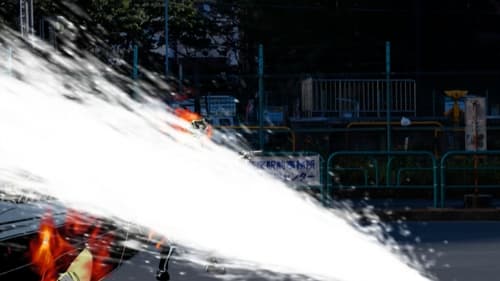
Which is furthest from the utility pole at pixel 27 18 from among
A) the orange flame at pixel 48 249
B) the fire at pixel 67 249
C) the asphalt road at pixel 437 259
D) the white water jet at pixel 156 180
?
the orange flame at pixel 48 249

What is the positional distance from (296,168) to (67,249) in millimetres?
12003

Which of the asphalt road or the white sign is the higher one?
the white sign

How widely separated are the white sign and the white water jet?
2768 mm

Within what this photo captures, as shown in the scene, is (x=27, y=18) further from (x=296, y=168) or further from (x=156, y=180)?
(x=156, y=180)

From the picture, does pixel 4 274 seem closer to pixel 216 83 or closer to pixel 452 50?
pixel 216 83

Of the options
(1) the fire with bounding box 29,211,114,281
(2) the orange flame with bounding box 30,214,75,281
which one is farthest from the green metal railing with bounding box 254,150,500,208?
(2) the orange flame with bounding box 30,214,75,281

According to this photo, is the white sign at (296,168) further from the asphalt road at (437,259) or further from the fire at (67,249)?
the fire at (67,249)

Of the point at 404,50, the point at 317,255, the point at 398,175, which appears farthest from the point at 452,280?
the point at 404,50

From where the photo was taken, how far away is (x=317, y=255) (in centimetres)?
926

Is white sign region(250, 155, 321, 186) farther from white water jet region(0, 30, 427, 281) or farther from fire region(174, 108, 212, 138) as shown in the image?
fire region(174, 108, 212, 138)

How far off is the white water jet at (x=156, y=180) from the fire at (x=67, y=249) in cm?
10

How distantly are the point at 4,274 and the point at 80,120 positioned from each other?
2.39 meters

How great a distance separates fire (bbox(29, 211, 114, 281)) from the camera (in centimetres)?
377

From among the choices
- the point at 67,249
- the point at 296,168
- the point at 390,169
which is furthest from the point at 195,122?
the point at 390,169
